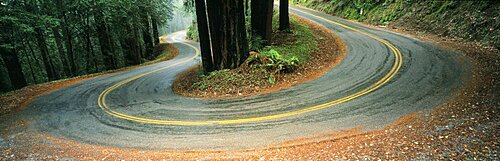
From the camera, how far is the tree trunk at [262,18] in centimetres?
1517

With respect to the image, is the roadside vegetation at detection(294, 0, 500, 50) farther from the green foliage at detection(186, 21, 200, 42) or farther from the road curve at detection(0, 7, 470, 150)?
the green foliage at detection(186, 21, 200, 42)

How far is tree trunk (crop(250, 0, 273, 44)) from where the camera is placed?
49.8ft

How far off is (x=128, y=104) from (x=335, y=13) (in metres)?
23.7

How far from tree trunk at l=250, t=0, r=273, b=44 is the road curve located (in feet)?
15.9

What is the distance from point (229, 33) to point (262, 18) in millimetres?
4166

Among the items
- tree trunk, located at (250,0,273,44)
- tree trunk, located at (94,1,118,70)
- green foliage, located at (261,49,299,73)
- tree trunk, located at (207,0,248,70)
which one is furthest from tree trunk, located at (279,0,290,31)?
tree trunk, located at (94,1,118,70)

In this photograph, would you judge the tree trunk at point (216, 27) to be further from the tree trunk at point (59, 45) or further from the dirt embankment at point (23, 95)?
the tree trunk at point (59, 45)

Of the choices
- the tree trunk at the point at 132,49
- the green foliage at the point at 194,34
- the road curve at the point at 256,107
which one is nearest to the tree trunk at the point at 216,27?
the road curve at the point at 256,107

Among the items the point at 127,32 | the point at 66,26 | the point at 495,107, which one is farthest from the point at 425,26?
the point at 66,26

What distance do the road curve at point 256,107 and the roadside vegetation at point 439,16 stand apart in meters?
2.52

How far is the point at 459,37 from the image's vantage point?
14617 mm

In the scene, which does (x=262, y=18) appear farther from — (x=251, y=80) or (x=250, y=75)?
(x=251, y=80)

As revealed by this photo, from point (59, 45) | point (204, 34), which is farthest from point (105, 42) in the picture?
point (204, 34)

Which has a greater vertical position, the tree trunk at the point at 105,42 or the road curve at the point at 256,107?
the tree trunk at the point at 105,42
